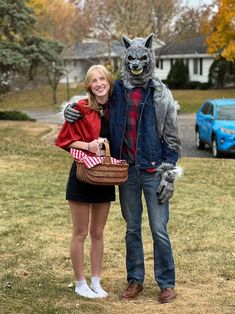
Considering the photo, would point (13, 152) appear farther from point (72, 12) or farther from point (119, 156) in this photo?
point (72, 12)

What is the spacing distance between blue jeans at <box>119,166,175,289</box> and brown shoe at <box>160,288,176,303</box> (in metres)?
0.04

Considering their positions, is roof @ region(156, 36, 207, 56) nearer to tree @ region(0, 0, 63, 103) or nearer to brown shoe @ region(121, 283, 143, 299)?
tree @ region(0, 0, 63, 103)

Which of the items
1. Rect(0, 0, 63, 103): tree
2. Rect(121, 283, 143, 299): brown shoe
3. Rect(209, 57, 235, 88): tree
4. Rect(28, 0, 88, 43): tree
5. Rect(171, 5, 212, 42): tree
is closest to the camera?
Rect(121, 283, 143, 299): brown shoe

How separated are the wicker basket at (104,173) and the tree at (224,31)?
29.7 meters

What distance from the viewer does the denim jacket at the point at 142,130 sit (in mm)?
4398

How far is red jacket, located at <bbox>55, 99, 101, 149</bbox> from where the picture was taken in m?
4.37

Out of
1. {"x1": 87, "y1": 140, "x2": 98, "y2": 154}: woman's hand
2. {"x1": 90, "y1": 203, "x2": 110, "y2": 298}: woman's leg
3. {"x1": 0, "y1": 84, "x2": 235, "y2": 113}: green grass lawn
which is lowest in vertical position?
{"x1": 0, "y1": 84, "x2": 235, "y2": 113}: green grass lawn

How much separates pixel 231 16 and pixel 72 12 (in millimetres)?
16439

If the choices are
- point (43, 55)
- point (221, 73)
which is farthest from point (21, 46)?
point (221, 73)

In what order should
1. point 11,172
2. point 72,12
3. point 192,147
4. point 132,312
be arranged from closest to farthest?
point 132,312
point 11,172
point 192,147
point 72,12

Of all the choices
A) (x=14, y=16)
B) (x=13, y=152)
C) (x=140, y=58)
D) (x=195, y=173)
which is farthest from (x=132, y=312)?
(x=14, y=16)

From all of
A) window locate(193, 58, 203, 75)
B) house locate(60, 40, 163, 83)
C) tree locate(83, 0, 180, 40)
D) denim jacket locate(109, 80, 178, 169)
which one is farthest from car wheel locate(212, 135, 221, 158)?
window locate(193, 58, 203, 75)

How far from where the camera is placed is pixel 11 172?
11875 mm

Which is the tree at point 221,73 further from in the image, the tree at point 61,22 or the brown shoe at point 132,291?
the brown shoe at point 132,291
